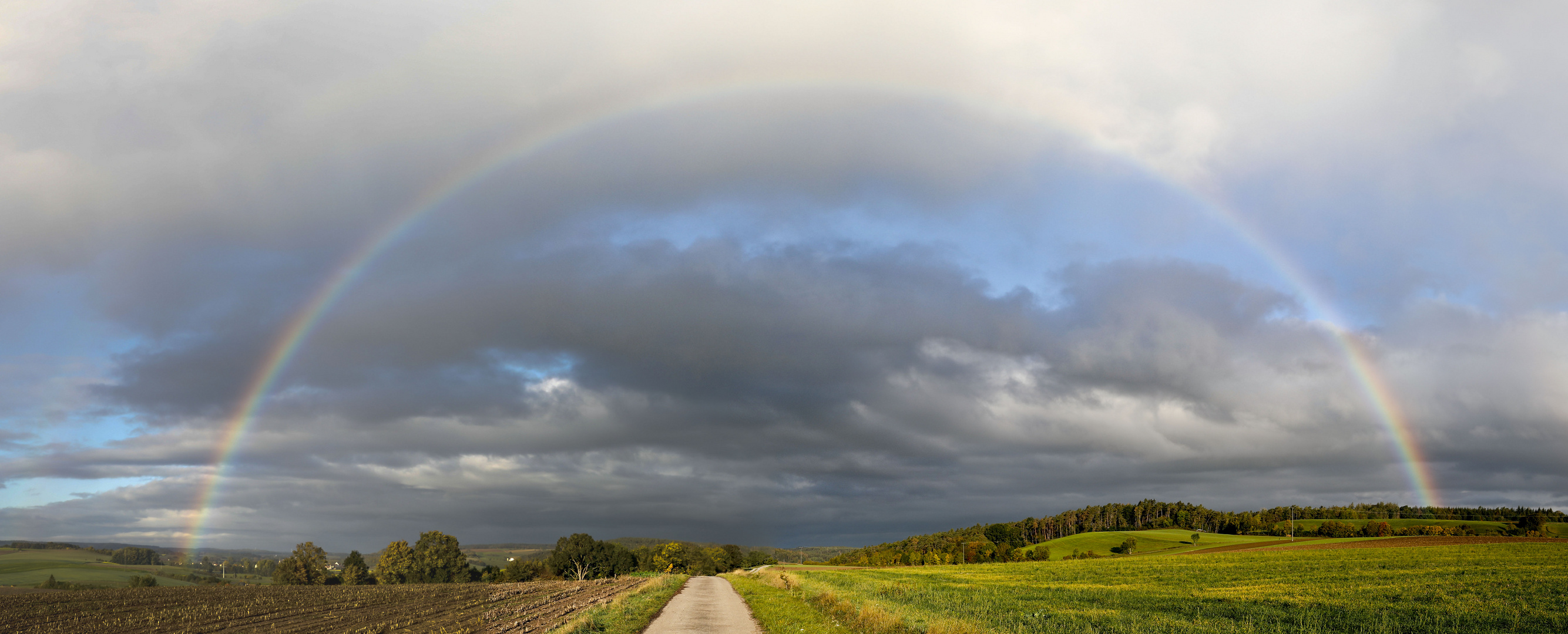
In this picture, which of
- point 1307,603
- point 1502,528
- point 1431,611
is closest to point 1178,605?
point 1307,603

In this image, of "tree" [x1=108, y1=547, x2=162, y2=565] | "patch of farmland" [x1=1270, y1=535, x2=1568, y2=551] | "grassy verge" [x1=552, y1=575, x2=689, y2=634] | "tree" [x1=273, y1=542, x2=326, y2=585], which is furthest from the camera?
"tree" [x1=108, y1=547, x2=162, y2=565]

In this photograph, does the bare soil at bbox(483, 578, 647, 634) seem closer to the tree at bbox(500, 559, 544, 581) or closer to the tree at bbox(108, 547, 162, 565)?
the tree at bbox(500, 559, 544, 581)

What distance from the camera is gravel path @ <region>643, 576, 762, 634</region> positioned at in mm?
29203

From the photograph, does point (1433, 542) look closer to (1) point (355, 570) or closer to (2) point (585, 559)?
→ (2) point (585, 559)

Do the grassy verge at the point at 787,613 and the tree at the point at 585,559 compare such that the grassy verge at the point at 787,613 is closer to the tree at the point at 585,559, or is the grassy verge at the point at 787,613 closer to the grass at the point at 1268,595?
the grass at the point at 1268,595

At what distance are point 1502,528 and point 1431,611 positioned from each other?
538ft

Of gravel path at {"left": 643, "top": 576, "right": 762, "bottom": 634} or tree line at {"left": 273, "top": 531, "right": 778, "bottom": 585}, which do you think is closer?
gravel path at {"left": 643, "top": 576, "right": 762, "bottom": 634}

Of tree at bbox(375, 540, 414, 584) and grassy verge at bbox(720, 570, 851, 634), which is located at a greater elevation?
grassy verge at bbox(720, 570, 851, 634)

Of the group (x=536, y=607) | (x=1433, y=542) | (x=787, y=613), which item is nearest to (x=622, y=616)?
(x=787, y=613)

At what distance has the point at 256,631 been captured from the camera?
41.1 m

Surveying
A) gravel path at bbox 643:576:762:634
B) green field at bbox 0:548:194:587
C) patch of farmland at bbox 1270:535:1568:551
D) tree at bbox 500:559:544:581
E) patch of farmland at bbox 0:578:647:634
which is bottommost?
tree at bbox 500:559:544:581

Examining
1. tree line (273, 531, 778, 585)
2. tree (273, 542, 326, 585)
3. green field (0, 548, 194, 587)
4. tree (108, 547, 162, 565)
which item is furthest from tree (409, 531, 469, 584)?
tree (108, 547, 162, 565)

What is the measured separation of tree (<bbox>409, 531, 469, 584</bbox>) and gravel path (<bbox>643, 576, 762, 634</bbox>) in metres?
120

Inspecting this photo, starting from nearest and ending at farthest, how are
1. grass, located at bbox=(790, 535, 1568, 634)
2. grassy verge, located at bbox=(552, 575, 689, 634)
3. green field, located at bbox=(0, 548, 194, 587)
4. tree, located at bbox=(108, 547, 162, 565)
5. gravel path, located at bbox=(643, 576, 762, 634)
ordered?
grassy verge, located at bbox=(552, 575, 689, 634)
gravel path, located at bbox=(643, 576, 762, 634)
grass, located at bbox=(790, 535, 1568, 634)
green field, located at bbox=(0, 548, 194, 587)
tree, located at bbox=(108, 547, 162, 565)
